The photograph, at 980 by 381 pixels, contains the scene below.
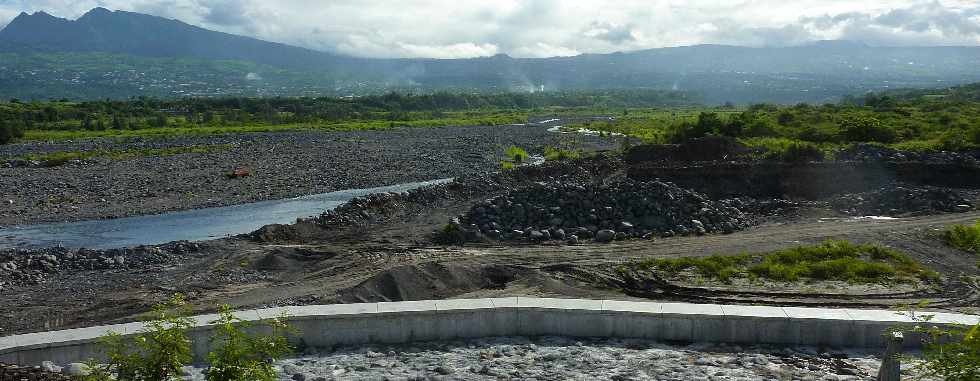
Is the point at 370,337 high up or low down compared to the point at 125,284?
up

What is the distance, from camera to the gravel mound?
655 inches

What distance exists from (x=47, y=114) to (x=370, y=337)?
260 feet

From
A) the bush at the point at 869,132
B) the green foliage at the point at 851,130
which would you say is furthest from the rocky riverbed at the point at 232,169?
the bush at the point at 869,132

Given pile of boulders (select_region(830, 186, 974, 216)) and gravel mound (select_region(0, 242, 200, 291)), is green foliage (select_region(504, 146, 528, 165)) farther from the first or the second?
gravel mound (select_region(0, 242, 200, 291))

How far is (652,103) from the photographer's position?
153375 mm

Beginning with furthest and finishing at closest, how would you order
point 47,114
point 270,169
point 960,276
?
point 47,114, point 270,169, point 960,276

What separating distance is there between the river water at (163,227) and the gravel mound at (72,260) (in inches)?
119

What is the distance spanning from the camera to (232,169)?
38.0m

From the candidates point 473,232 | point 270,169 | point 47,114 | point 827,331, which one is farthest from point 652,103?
point 827,331

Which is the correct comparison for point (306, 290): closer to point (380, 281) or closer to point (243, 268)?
point (380, 281)

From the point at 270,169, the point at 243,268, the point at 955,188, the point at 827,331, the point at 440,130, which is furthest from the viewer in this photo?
the point at 440,130

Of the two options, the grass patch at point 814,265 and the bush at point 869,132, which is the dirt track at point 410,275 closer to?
the grass patch at point 814,265

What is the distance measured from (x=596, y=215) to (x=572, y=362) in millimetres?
12358

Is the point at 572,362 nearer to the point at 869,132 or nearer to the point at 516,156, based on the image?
the point at 516,156
